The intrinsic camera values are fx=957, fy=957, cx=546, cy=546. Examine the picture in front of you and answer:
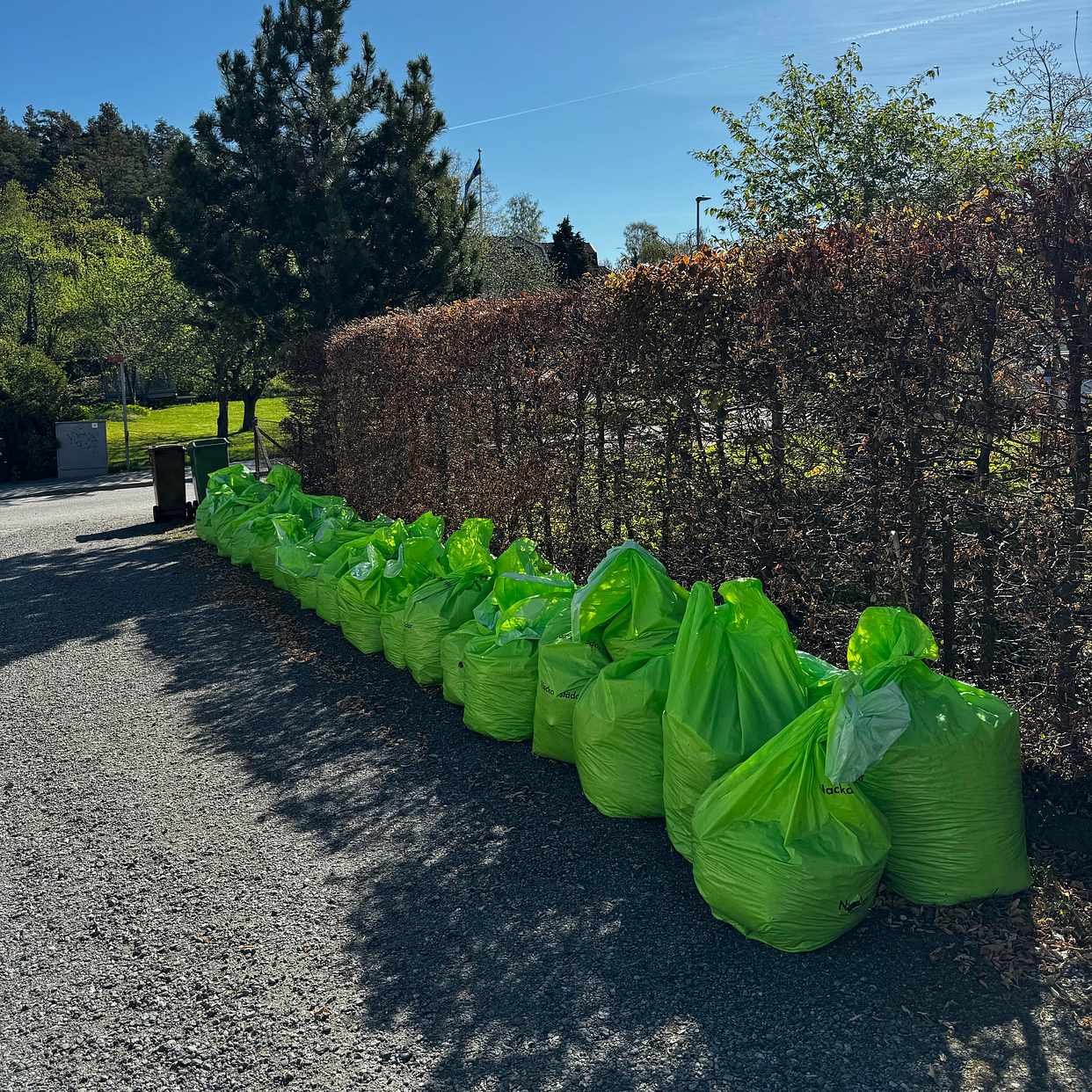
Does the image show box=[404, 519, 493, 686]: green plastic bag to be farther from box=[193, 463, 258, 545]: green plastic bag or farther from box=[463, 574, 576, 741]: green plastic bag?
box=[193, 463, 258, 545]: green plastic bag

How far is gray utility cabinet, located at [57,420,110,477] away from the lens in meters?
17.7

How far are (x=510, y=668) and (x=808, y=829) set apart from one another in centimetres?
182

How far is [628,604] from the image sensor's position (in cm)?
398

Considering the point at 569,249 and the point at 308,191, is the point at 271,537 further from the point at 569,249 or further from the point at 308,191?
the point at 569,249

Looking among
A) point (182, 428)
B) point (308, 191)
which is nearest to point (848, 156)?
point (308, 191)

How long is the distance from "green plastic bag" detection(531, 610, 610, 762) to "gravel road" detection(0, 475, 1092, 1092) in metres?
0.16

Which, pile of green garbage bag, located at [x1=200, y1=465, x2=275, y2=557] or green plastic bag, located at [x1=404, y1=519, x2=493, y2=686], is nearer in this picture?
green plastic bag, located at [x1=404, y1=519, x2=493, y2=686]

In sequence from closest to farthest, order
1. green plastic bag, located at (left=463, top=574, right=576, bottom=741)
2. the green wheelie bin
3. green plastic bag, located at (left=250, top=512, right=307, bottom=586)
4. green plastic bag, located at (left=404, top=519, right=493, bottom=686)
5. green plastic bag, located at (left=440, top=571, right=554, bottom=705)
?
green plastic bag, located at (left=463, top=574, right=576, bottom=741), green plastic bag, located at (left=440, top=571, right=554, bottom=705), green plastic bag, located at (left=404, top=519, right=493, bottom=686), green plastic bag, located at (left=250, top=512, right=307, bottom=586), the green wheelie bin

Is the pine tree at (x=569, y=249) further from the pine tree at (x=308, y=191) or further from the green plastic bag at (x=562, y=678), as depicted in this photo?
the green plastic bag at (x=562, y=678)

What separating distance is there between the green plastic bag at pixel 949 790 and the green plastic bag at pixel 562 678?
4.19 feet

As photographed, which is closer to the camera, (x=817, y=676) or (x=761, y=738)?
(x=761, y=738)

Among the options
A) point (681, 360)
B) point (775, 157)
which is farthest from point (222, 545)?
point (775, 157)

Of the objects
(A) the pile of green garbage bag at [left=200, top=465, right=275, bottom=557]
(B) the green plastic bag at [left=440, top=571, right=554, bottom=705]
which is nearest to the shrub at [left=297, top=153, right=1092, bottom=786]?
(B) the green plastic bag at [left=440, top=571, right=554, bottom=705]

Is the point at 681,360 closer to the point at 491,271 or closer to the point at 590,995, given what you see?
the point at 590,995
